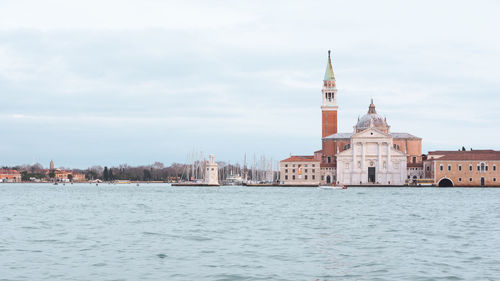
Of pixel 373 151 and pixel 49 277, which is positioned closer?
pixel 49 277

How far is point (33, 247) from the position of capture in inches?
651

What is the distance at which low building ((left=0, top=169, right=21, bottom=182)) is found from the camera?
169000 millimetres

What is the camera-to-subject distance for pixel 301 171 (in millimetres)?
98312

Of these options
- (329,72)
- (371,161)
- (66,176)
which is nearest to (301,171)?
(371,161)

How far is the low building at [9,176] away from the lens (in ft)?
554

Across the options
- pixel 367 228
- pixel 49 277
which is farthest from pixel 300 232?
pixel 49 277

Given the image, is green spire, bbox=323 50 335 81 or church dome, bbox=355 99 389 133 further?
green spire, bbox=323 50 335 81

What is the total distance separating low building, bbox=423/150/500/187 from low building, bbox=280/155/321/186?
16824mm

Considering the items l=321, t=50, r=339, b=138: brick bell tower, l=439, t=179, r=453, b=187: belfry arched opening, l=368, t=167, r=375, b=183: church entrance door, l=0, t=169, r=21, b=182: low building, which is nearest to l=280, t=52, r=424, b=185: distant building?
l=368, t=167, r=375, b=183: church entrance door

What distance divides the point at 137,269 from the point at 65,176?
17482 cm

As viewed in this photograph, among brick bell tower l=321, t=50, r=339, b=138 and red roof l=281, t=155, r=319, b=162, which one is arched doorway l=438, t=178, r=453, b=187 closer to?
red roof l=281, t=155, r=319, b=162

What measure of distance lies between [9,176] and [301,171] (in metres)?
100

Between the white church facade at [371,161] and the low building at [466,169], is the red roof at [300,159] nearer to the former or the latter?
the white church facade at [371,161]

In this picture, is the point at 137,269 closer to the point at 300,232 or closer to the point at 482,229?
the point at 300,232
